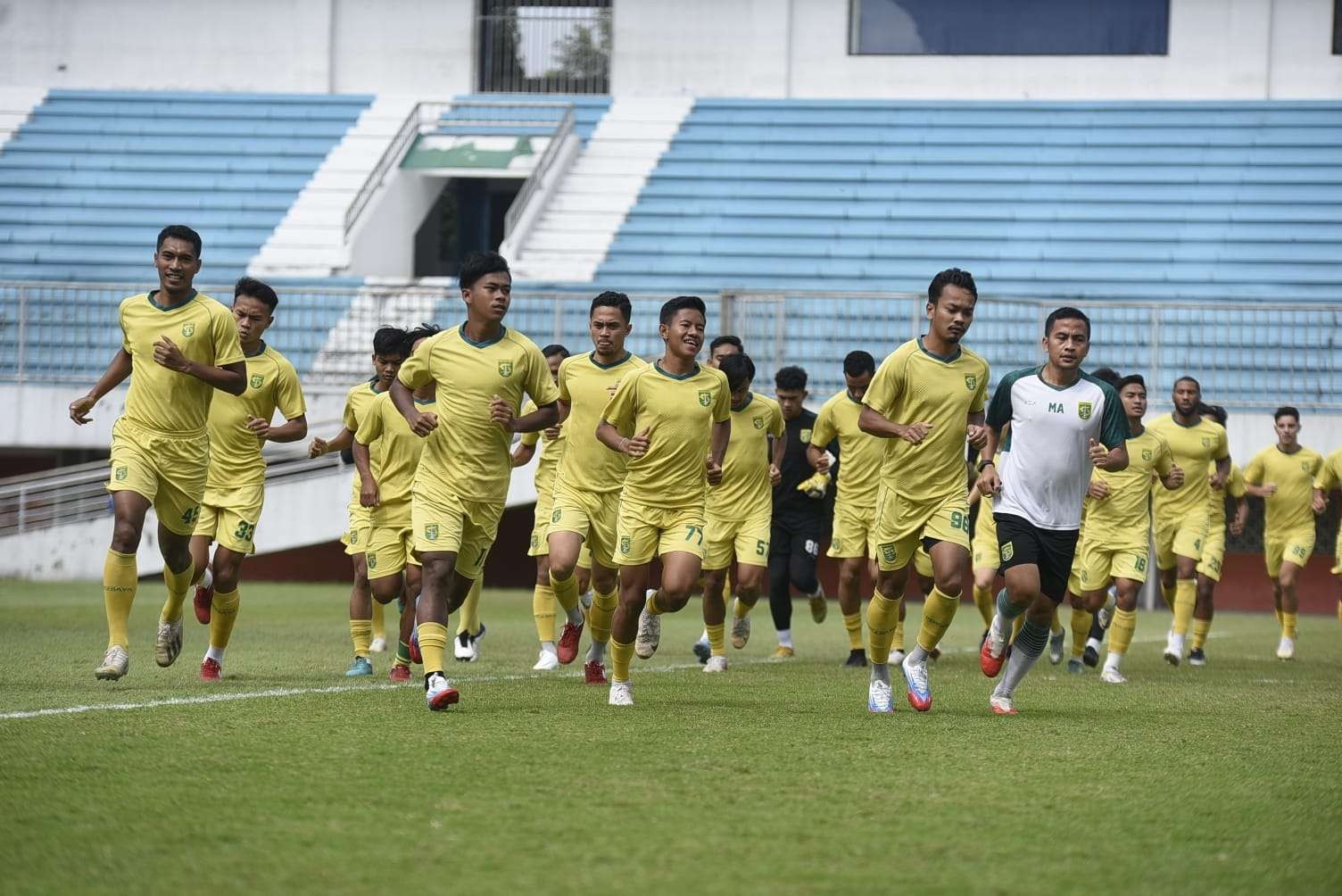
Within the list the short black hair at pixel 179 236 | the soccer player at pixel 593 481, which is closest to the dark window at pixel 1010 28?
the soccer player at pixel 593 481

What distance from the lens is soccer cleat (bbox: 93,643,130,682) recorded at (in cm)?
914

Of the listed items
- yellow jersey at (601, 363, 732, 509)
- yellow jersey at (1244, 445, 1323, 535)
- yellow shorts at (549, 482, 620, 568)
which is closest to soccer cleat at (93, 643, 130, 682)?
yellow shorts at (549, 482, 620, 568)

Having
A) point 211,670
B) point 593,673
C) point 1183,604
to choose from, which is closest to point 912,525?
point 593,673

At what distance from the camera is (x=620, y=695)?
9086 millimetres

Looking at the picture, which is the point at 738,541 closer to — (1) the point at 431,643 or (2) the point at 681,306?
(2) the point at 681,306

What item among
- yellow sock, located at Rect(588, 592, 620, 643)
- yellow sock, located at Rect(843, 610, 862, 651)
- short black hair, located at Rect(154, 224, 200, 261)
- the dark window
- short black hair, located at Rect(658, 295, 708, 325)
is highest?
the dark window

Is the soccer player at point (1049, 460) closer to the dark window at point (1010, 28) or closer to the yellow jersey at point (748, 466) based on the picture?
the yellow jersey at point (748, 466)

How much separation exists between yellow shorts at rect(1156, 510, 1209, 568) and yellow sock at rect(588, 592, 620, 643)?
5835 mm

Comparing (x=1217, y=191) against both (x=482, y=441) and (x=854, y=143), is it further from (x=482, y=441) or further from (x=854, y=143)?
(x=482, y=441)

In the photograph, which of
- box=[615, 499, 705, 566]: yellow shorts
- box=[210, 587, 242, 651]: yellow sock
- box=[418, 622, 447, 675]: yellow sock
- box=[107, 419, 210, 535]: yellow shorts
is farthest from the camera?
box=[210, 587, 242, 651]: yellow sock

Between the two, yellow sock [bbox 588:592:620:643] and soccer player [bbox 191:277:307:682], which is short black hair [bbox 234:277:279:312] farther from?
yellow sock [bbox 588:592:620:643]

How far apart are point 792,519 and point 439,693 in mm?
5940

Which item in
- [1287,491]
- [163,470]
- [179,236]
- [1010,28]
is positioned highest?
[1010,28]

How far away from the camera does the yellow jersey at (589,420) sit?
395 inches
